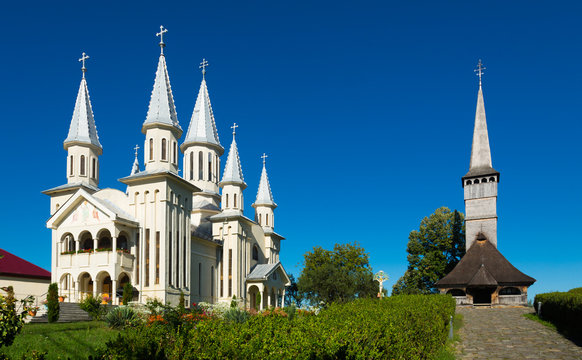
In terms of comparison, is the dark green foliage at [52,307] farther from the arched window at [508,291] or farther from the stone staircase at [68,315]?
the arched window at [508,291]

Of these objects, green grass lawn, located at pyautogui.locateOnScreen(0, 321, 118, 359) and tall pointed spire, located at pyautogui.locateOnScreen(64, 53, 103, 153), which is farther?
tall pointed spire, located at pyautogui.locateOnScreen(64, 53, 103, 153)

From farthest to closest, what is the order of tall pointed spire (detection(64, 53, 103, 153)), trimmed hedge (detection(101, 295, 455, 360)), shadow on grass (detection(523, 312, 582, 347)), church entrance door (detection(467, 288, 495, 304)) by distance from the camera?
church entrance door (detection(467, 288, 495, 304))
tall pointed spire (detection(64, 53, 103, 153))
shadow on grass (detection(523, 312, 582, 347))
trimmed hedge (detection(101, 295, 455, 360))

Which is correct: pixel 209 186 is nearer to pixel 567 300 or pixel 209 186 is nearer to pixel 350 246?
pixel 350 246

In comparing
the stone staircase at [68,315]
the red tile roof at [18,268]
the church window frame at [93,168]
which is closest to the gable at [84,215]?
the church window frame at [93,168]

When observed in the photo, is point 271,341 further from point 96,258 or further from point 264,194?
point 264,194

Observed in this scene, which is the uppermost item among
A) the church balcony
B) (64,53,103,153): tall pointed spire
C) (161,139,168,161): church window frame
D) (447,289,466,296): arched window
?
(64,53,103,153): tall pointed spire

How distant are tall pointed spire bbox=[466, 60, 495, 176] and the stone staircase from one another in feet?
118

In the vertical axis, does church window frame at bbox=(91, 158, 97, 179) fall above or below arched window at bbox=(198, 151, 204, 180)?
below

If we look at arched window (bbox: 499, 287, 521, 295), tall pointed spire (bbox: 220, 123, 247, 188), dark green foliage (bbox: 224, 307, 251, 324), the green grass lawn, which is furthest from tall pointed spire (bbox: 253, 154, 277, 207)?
the green grass lawn

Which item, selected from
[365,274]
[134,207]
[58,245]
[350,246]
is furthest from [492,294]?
[58,245]

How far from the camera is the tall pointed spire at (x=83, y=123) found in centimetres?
3370

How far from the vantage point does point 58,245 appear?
30.8m

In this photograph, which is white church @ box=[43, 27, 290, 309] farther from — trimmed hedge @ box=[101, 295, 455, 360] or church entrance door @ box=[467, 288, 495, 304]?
trimmed hedge @ box=[101, 295, 455, 360]

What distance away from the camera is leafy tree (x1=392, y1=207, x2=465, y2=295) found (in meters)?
52.4
